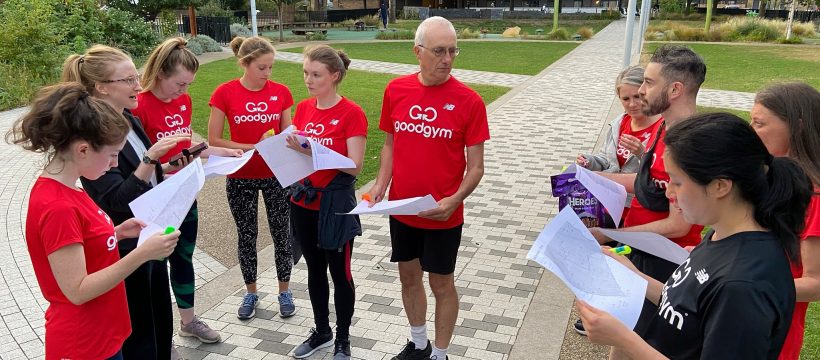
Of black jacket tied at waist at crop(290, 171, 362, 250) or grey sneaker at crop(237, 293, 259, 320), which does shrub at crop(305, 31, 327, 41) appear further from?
black jacket tied at waist at crop(290, 171, 362, 250)

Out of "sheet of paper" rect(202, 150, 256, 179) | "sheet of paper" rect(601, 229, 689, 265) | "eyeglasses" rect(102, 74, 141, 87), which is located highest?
"eyeglasses" rect(102, 74, 141, 87)

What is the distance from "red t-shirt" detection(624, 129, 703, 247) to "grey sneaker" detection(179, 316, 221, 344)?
9.16 feet

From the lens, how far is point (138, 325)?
10.1 feet

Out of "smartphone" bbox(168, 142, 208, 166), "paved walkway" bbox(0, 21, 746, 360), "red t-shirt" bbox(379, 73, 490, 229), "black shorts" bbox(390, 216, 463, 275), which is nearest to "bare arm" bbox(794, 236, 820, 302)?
"red t-shirt" bbox(379, 73, 490, 229)

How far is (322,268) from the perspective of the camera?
3.84 metres

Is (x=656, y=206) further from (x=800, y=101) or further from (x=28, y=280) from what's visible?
(x=28, y=280)

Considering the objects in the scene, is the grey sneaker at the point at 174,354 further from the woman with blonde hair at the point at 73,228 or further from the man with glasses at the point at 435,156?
the man with glasses at the point at 435,156

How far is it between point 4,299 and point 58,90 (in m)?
3.30

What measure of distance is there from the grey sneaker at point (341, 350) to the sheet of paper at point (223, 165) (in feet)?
4.27

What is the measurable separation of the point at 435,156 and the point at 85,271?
6.07ft

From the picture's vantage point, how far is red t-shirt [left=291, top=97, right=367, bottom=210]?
3.68 m

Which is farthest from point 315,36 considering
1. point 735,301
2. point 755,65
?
point 735,301

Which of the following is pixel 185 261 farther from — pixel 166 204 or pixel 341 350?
pixel 166 204

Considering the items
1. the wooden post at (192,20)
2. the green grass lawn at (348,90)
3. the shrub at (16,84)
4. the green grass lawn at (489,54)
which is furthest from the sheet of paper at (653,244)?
the wooden post at (192,20)
